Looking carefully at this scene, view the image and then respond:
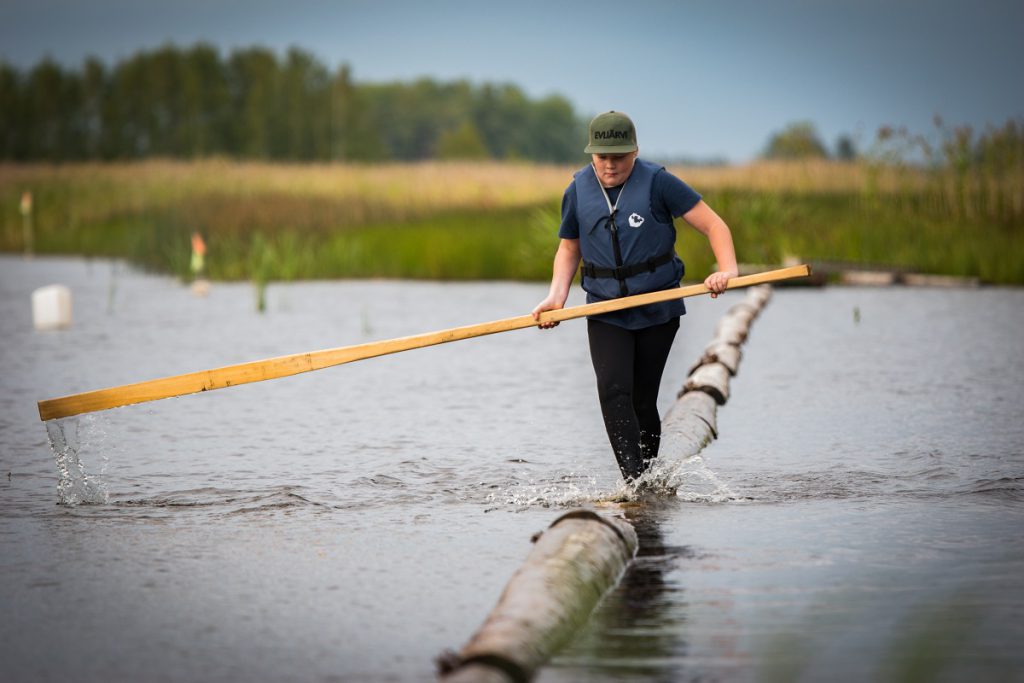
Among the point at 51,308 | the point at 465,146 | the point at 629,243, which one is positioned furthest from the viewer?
the point at 465,146

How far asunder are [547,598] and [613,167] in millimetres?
2482

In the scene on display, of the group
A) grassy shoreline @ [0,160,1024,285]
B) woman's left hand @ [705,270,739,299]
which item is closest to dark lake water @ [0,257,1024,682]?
woman's left hand @ [705,270,739,299]

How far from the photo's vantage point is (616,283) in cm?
728

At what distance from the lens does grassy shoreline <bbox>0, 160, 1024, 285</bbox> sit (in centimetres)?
2592

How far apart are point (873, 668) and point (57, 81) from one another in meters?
98.2

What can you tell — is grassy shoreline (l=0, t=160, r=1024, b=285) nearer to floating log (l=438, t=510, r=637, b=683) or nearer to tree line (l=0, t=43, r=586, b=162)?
floating log (l=438, t=510, r=637, b=683)

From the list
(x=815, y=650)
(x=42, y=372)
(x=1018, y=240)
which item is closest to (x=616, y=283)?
(x=815, y=650)

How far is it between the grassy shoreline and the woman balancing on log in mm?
14547

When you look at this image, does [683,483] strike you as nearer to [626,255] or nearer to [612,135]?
[626,255]

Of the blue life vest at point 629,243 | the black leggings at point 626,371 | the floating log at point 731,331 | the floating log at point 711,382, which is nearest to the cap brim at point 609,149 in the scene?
the blue life vest at point 629,243

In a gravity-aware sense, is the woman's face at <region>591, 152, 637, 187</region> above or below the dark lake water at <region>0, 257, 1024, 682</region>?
above

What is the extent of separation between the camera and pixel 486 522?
24.3ft

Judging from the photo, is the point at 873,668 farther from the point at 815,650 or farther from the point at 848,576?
the point at 848,576

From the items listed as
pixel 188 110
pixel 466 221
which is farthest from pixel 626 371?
pixel 188 110
